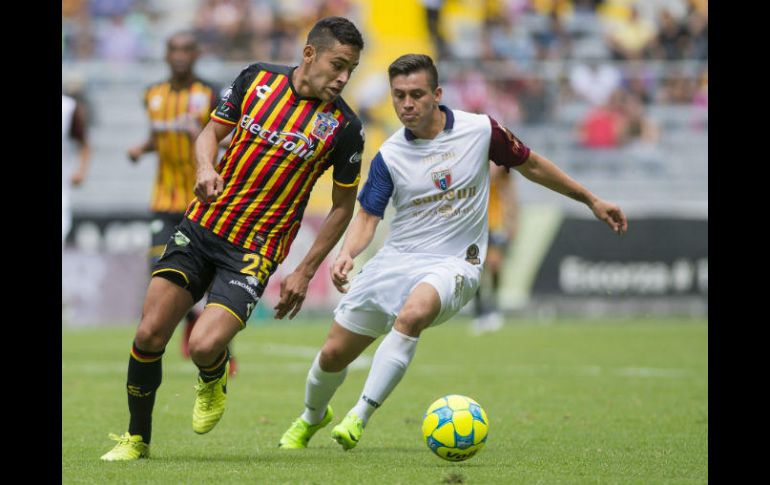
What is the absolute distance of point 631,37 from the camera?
25.7 meters

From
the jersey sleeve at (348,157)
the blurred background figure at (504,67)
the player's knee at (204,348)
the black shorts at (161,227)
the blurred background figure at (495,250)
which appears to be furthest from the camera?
the blurred background figure at (504,67)

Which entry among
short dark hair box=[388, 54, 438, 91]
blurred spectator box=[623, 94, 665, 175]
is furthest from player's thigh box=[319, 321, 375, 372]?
blurred spectator box=[623, 94, 665, 175]

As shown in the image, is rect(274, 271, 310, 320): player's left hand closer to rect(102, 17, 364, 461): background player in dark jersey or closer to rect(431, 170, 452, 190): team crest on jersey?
rect(102, 17, 364, 461): background player in dark jersey

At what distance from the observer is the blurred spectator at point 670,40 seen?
2528cm

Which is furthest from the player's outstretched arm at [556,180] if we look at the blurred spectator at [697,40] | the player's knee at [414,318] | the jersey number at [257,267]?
the blurred spectator at [697,40]

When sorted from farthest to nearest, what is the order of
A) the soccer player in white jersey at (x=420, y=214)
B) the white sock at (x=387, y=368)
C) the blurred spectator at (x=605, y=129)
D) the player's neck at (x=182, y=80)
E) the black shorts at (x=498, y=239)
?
the blurred spectator at (x=605, y=129)
the black shorts at (x=498, y=239)
the player's neck at (x=182, y=80)
the soccer player in white jersey at (x=420, y=214)
the white sock at (x=387, y=368)

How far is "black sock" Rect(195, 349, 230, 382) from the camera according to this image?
705cm

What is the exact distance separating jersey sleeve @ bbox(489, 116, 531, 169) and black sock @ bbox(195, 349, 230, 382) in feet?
6.94

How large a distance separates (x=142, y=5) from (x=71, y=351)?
11.7 meters

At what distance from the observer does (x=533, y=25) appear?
85.1ft

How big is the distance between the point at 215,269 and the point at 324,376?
1037 millimetres

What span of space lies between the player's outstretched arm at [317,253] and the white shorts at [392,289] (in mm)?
616

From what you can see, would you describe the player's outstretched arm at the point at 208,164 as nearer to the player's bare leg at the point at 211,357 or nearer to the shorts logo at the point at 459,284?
the player's bare leg at the point at 211,357

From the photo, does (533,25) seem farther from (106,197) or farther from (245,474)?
(245,474)
